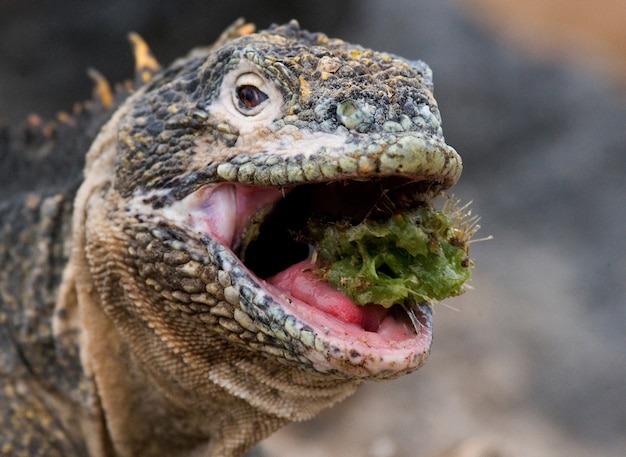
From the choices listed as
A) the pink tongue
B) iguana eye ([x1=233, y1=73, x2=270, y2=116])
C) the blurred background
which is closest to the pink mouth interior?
the pink tongue

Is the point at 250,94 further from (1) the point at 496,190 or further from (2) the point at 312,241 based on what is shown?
(1) the point at 496,190

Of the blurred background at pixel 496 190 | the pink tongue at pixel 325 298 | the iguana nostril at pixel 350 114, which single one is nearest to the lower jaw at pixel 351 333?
the pink tongue at pixel 325 298

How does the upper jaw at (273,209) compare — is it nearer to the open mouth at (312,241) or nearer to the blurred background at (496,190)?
the open mouth at (312,241)

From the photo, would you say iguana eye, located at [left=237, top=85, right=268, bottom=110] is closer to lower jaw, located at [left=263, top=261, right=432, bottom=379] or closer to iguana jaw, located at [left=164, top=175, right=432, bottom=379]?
iguana jaw, located at [left=164, top=175, right=432, bottom=379]

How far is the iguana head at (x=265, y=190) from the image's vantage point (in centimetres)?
321

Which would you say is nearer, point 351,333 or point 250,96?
point 351,333

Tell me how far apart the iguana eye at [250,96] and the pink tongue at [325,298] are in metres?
0.70

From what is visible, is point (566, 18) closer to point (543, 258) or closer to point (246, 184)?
point (543, 258)

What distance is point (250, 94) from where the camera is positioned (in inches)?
143

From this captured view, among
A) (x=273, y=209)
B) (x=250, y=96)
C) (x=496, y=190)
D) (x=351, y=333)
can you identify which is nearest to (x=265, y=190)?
(x=273, y=209)

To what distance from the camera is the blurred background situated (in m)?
8.35

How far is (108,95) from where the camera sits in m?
5.16

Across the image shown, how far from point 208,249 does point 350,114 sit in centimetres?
80

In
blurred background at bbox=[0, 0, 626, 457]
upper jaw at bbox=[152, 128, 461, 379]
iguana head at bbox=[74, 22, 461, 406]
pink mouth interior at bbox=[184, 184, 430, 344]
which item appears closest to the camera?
upper jaw at bbox=[152, 128, 461, 379]
